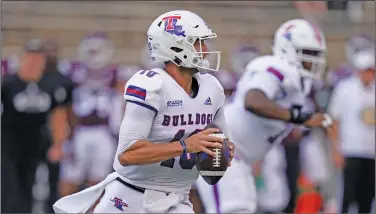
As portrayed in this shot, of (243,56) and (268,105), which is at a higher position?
(268,105)

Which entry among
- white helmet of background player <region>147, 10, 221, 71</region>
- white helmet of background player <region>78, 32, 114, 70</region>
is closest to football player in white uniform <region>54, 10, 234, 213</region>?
white helmet of background player <region>147, 10, 221, 71</region>

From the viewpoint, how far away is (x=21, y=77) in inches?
353

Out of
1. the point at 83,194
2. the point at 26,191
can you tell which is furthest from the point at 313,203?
the point at 83,194

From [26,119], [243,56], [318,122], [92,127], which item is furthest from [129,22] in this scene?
[318,122]

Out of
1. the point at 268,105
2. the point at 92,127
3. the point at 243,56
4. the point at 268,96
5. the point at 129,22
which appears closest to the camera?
the point at 268,105

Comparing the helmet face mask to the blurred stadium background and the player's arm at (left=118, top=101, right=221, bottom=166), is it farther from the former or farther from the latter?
the blurred stadium background

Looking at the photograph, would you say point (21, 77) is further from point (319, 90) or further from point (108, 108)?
point (319, 90)

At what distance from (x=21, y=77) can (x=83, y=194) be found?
13.3ft

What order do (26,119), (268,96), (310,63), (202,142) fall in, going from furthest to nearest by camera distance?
(26,119)
(310,63)
(268,96)
(202,142)

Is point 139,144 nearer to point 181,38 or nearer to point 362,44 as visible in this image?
point 181,38

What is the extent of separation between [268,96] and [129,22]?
766 centimetres

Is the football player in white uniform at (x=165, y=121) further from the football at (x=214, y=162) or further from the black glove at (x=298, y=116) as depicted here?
the black glove at (x=298, y=116)

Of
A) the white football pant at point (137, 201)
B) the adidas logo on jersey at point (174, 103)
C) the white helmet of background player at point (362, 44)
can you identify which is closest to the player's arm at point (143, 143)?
the adidas logo on jersey at point (174, 103)

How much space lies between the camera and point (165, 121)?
187 inches
